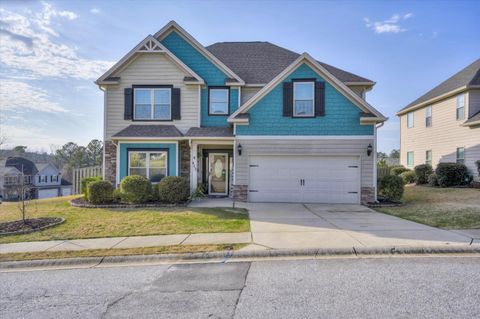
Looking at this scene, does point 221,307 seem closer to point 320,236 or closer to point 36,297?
point 36,297

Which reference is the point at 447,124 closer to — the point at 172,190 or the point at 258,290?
the point at 172,190

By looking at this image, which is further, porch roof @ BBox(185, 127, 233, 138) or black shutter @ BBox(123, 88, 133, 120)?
black shutter @ BBox(123, 88, 133, 120)

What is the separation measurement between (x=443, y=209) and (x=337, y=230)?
6.02 meters

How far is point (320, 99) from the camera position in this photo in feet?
44.2

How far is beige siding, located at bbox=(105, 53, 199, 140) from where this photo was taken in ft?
50.0

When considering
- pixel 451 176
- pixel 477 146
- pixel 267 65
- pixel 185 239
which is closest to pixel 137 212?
pixel 185 239

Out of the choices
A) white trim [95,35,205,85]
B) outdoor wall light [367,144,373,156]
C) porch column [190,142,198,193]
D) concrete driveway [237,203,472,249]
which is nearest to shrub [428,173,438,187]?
outdoor wall light [367,144,373,156]

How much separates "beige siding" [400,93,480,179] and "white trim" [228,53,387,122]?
1005 cm

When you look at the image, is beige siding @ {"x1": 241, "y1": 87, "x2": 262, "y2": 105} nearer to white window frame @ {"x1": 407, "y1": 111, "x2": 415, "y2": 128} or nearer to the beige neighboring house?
the beige neighboring house

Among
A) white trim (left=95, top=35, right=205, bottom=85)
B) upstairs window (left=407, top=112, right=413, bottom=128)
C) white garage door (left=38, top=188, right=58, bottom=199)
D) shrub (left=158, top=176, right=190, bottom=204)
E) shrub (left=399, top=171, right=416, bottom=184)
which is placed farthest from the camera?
white garage door (left=38, top=188, right=58, bottom=199)

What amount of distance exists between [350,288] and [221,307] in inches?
76.7

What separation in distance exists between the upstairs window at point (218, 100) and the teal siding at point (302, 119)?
2531mm

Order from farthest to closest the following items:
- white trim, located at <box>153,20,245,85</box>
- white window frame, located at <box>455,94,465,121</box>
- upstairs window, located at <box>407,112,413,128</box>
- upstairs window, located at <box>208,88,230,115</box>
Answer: upstairs window, located at <box>407,112,413,128</box> → white window frame, located at <box>455,94,465,121</box> → upstairs window, located at <box>208,88,230,115</box> → white trim, located at <box>153,20,245,85</box>

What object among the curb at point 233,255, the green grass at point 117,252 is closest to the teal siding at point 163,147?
the green grass at point 117,252
